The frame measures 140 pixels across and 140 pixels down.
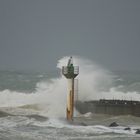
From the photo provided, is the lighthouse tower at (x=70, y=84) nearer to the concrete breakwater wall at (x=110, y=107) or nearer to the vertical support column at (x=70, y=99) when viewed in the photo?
the vertical support column at (x=70, y=99)

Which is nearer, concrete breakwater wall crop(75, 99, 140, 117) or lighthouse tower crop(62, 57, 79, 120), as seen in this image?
lighthouse tower crop(62, 57, 79, 120)

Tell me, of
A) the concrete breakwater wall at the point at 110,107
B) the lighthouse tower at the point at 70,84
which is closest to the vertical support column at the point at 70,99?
the lighthouse tower at the point at 70,84

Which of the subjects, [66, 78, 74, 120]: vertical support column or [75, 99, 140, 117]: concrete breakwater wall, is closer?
[66, 78, 74, 120]: vertical support column

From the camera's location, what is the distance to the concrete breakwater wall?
35.3 metres

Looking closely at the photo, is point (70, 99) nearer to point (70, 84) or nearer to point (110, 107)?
point (70, 84)

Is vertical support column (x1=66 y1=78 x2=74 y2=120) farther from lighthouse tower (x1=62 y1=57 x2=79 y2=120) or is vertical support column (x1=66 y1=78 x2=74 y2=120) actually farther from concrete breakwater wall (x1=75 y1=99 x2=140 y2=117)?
concrete breakwater wall (x1=75 y1=99 x2=140 y2=117)

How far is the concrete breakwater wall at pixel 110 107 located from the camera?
35281mm

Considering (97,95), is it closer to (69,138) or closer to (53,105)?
(53,105)

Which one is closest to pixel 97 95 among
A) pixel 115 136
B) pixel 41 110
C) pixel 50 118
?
pixel 41 110

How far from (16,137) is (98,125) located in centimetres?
629

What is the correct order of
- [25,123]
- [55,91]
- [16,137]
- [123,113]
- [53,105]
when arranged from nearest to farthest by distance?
[16,137], [25,123], [123,113], [53,105], [55,91]

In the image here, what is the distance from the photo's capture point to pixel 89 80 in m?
46.9

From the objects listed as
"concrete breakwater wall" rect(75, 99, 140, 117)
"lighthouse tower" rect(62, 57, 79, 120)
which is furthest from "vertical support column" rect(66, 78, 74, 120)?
"concrete breakwater wall" rect(75, 99, 140, 117)

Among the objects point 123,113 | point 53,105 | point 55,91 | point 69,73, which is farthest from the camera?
point 55,91
